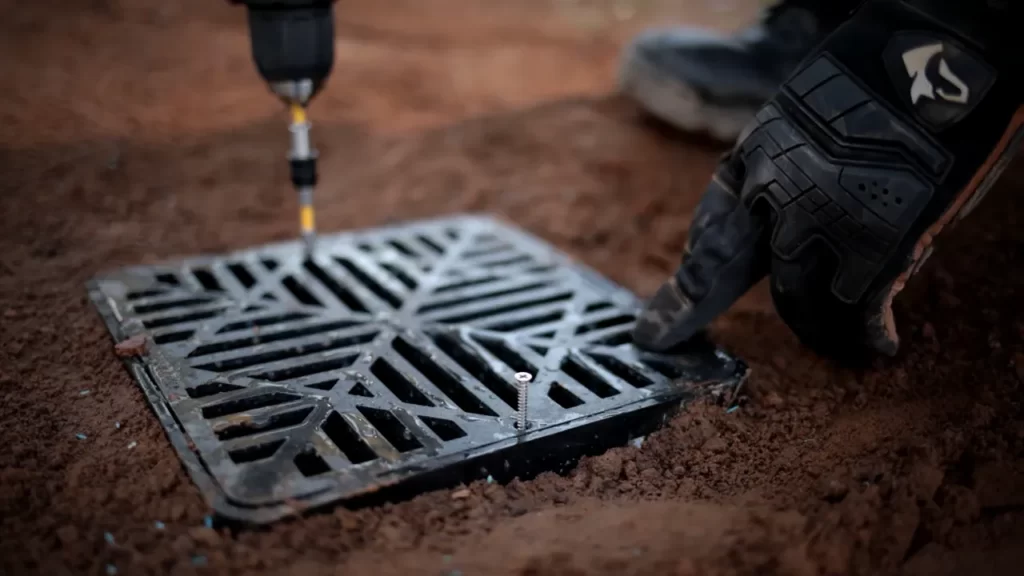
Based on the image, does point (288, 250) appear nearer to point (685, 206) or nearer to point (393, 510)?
point (393, 510)

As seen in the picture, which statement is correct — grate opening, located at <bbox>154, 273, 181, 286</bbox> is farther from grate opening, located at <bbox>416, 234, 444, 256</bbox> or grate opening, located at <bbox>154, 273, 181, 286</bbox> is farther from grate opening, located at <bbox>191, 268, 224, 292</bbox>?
grate opening, located at <bbox>416, 234, 444, 256</bbox>

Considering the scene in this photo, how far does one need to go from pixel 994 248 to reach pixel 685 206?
958 mm

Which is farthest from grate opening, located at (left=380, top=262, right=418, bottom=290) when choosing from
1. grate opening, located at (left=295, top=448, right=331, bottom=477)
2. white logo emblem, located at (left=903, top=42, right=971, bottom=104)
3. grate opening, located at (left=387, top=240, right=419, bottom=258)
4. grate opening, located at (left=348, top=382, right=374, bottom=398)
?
white logo emblem, located at (left=903, top=42, right=971, bottom=104)

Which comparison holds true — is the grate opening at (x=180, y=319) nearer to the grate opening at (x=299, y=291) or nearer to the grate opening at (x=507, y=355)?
the grate opening at (x=299, y=291)

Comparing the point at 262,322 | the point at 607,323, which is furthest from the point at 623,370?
the point at 262,322

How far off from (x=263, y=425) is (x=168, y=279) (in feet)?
2.60

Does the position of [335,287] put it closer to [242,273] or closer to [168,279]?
[242,273]

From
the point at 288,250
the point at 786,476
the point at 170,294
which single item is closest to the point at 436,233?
the point at 288,250

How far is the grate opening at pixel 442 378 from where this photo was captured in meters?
1.74

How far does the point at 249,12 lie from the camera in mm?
1982

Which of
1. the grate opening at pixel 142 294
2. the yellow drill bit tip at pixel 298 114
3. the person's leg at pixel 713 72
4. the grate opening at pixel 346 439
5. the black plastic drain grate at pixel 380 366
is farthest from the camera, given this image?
the person's leg at pixel 713 72

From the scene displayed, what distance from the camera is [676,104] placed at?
10.0 ft

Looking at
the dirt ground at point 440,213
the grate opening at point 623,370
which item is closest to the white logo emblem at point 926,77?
the dirt ground at point 440,213

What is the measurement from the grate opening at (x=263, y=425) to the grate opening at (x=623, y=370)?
670 millimetres
